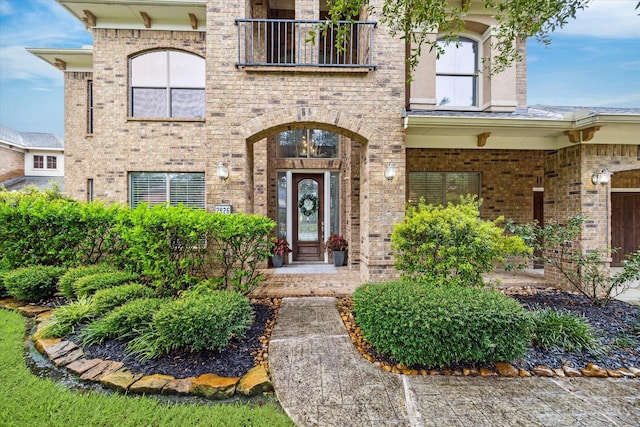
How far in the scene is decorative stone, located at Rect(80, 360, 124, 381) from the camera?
276 centimetres

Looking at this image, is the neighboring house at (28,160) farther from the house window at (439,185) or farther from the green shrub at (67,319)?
the house window at (439,185)

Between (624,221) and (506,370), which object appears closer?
(506,370)

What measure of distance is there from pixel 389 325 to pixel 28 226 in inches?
253

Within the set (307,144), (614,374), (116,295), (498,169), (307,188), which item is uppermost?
(307,144)

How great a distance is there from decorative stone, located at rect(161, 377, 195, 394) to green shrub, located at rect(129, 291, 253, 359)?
370mm

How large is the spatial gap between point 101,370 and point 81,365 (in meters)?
0.28

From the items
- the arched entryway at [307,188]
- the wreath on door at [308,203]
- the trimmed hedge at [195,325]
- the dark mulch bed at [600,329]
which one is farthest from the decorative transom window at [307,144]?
the trimmed hedge at [195,325]

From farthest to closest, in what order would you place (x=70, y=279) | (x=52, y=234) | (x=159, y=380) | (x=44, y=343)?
(x=52, y=234) < (x=70, y=279) < (x=44, y=343) < (x=159, y=380)

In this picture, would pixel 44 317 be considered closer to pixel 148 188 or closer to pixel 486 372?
pixel 148 188

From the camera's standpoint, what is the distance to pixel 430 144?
6.20m

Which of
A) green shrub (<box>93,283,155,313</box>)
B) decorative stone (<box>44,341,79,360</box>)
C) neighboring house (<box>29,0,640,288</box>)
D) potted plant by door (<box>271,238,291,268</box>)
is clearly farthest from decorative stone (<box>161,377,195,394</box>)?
potted plant by door (<box>271,238,291,268</box>)

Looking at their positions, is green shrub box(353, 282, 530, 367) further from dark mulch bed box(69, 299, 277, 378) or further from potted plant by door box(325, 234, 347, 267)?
potted plant by door box(325, 234, 347, 267)

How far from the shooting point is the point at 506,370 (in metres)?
2.97

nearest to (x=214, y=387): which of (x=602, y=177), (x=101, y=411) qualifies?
(x=101, y=411)
